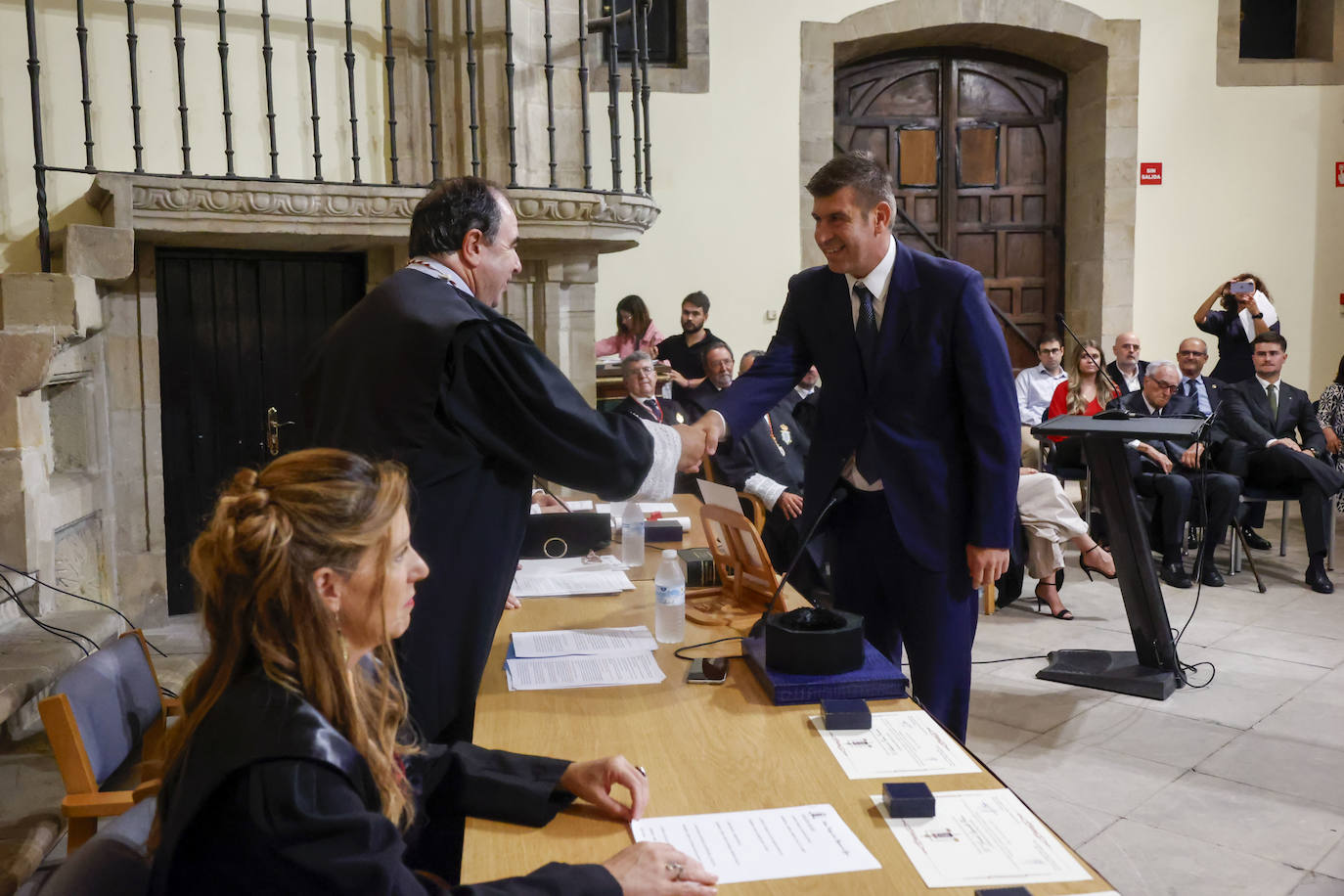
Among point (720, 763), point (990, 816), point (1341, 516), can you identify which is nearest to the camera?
point (990, 816)

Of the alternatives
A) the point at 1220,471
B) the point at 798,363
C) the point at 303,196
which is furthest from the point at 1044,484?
the point at 303,196

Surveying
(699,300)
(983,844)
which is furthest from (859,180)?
(699,300)

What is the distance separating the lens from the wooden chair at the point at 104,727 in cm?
216

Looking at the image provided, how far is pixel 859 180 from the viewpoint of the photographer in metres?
2.62

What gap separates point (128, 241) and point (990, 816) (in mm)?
3855

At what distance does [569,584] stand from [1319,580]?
485 cm

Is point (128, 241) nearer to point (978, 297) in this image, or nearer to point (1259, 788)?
point (978, 297)

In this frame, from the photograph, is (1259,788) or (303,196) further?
(303,196)

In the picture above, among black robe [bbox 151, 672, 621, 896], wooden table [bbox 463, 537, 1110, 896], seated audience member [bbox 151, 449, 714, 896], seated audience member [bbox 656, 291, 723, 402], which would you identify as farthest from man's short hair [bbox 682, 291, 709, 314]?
black robe [bbox 151, 672, 621, 896]

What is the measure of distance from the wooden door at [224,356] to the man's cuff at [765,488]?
2.11m

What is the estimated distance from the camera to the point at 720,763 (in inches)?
70.6

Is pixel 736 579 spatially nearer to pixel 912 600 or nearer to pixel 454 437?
pixel 912 600

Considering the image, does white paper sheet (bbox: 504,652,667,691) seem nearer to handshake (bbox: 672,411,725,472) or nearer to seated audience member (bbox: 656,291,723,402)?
handshake (bbox: 672,411,725,472)

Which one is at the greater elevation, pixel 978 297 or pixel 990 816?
pixel 978 297
